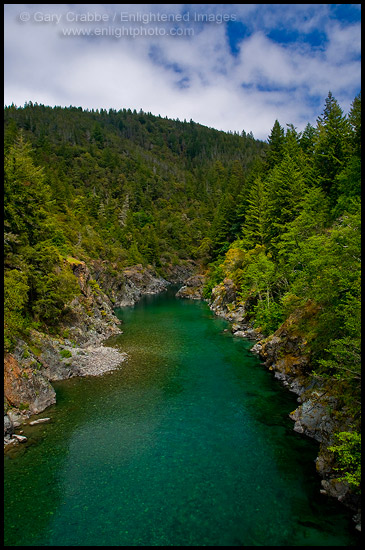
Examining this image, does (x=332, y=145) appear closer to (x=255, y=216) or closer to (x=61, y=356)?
(x=255, y=216)

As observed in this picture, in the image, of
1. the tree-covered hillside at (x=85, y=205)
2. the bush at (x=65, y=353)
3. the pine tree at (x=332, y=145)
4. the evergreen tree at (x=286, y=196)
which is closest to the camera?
the bush at (x=65, y=353)

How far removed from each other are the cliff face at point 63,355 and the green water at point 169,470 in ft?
4.70

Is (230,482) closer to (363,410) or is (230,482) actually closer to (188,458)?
(188,458)

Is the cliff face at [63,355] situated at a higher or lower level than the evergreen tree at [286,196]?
lower

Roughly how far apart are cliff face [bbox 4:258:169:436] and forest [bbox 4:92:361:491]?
135 centimetres

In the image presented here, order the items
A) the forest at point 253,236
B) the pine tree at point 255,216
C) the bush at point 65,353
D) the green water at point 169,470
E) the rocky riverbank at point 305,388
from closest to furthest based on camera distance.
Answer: the green water at point 169,470 → the rocky riverbank at point 305,388 → the forest at point 253,236 → the bush at point 65,353 → the pine tree at point 255,216

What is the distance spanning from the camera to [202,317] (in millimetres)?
52375

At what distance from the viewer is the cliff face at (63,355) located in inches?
794

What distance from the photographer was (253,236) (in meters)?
57.3

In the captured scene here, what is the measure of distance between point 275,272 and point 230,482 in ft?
88.9

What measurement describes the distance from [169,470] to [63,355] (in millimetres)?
16387

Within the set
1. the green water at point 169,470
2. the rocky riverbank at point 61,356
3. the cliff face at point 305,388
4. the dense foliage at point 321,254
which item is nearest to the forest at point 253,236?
the dense foliage at point 321,254

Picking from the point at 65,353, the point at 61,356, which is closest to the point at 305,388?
the point at 65,353

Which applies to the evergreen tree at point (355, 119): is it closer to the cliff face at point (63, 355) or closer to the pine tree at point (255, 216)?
the pine tree at point (255, 216)
